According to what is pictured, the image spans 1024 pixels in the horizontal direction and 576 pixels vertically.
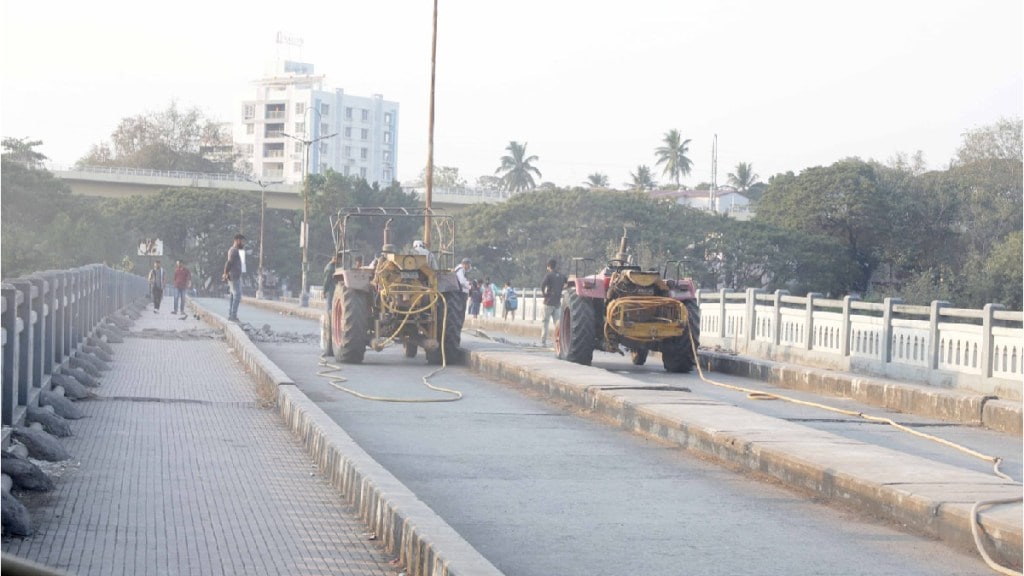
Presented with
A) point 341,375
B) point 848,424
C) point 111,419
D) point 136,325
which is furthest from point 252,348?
point 136,325

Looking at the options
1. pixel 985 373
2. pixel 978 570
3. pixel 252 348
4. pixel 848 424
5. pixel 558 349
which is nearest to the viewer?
pixel 978 570

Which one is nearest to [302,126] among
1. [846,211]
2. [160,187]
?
[160,187]

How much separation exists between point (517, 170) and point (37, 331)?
133198 mm

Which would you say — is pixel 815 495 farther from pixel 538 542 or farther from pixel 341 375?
pixel 341 375

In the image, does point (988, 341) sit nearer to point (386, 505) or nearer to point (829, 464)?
point (829, 464)

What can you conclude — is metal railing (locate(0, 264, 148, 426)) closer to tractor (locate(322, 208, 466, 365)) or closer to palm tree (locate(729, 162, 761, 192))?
tractor (locate(322, 208, 466, 365))

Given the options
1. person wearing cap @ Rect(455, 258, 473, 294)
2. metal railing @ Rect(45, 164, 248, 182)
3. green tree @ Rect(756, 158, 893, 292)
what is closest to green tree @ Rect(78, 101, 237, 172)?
metal railing @ Rect(45, 164, 248, 182)

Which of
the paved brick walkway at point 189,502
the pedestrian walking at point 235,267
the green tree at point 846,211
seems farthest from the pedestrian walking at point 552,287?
the green tree at point 846,211

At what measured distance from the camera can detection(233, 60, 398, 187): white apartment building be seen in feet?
506

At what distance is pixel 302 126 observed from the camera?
499 feet

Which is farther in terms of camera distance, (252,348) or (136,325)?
(136,325)

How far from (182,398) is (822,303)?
12.3 metres

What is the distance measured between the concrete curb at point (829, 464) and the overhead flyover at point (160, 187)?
81968mm

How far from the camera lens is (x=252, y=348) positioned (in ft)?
60.2
